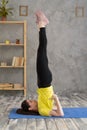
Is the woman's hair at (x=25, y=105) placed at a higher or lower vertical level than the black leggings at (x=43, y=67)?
lower

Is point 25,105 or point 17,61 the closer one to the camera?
point 25,105

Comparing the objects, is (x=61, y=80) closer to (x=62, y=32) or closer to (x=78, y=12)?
(x=62, y=32)

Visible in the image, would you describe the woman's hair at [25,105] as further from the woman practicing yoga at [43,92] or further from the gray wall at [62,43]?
the gray wall at [62,43]

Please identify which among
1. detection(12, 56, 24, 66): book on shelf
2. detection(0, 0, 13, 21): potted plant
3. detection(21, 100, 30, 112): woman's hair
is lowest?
detection(21, 100, 30, 112): woman's hair

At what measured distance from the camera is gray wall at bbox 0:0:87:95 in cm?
788

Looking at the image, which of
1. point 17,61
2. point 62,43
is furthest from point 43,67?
point 62,43

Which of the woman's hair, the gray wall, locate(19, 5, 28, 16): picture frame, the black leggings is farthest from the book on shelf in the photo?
the woman's hair

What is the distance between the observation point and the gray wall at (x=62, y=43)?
7.88 metres

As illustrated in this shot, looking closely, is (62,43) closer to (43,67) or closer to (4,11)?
(4,11)

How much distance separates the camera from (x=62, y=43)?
25.9 ft

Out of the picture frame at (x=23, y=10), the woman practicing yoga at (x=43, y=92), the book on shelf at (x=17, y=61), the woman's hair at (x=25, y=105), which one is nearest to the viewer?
the woman practicing yoga at (x=43, y=92)

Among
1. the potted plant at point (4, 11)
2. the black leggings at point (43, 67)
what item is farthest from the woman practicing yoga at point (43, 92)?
the potted plant at point (4, 11)

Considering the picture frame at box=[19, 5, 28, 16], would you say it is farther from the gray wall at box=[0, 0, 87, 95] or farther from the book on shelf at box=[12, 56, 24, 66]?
the book on shelf at box=[12, 56, 24, 66]

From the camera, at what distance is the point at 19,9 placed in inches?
310
